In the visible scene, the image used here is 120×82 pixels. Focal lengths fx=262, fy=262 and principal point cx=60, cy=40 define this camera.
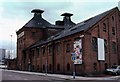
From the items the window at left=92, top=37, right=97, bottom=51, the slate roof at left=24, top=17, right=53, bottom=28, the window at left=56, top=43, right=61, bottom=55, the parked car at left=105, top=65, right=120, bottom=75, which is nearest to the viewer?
the parked car at left=105, top=65, right=120, bottom=75

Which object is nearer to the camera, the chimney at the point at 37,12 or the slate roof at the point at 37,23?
the slate roof at the point at 37,23

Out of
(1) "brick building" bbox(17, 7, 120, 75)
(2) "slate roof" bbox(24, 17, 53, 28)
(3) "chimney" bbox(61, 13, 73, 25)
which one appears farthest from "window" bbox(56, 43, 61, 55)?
(3) "chimney" bbox(61, 13, 73, 25)

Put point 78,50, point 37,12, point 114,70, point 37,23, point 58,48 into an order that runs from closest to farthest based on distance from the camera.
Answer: point 114,70
point 78,50
point 58,48
point 37,23
point 37,12

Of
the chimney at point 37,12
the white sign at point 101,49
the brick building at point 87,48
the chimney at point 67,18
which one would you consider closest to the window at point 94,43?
the brick building at point 87,48

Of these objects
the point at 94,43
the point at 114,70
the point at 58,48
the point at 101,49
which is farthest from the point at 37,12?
the point at 114,70

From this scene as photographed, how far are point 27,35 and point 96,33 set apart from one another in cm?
3632

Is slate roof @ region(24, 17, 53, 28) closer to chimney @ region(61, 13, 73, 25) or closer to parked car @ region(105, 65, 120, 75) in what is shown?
chimney @ region(61, 13, 73, 25)

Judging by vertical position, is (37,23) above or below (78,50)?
above

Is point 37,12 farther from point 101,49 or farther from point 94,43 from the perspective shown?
point 94,43

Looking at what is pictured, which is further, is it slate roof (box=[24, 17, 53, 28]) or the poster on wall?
slate roof (box=[24, 17, 53, 28])

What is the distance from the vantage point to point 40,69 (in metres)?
65.1

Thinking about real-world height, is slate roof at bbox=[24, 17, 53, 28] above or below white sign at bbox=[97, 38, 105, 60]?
above

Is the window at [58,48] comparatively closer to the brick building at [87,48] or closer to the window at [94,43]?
the brick building at [87,48]

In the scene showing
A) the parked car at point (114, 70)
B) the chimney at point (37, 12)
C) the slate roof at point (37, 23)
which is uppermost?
the chimney at point (37, 12)
